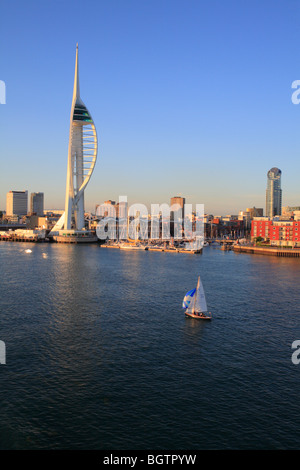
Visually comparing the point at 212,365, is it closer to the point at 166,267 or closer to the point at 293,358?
the point at 293,358

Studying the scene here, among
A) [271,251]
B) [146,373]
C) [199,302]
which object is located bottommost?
[146,373]

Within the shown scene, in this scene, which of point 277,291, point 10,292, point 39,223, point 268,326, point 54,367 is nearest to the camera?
point 54,367

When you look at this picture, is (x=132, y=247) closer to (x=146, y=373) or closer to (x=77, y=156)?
(x=77, y=156)

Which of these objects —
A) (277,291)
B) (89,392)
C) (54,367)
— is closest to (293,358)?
(89,392)

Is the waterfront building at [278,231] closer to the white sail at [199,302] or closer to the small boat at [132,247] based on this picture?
the small boat at [132,247]

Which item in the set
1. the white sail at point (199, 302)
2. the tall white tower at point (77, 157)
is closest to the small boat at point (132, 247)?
the tall white tower at point (77, 157)

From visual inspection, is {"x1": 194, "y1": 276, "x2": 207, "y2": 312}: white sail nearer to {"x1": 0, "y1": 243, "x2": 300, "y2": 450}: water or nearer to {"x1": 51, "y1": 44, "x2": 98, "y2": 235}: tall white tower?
{"x1": 0, "y1": 243, "x2": 300, "y2": 450}: water

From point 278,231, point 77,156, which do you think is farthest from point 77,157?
point 278,231
